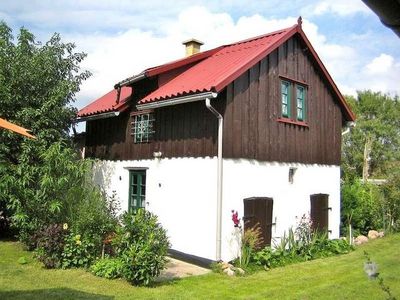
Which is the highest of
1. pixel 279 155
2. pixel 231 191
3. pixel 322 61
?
pixel 322 61

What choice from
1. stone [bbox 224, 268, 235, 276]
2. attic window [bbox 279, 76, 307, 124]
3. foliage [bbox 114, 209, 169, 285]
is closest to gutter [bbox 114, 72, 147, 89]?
attic window [bbox 279, 76, 307, 124]

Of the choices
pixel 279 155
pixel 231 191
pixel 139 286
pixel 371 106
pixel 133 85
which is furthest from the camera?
pixel 371 106

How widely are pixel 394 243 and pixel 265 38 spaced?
8.11m

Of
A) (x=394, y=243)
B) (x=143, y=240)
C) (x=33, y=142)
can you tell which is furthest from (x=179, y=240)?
(x=394, y=243)

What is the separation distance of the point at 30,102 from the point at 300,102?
8275mm

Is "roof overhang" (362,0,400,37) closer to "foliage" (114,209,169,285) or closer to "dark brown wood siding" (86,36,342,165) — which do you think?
"foliage" (114,209,169,285)

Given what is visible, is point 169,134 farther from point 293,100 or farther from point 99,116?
point 293,100

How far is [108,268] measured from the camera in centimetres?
903

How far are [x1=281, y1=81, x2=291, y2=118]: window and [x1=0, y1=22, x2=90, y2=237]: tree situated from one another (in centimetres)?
653

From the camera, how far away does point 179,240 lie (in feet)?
37.0

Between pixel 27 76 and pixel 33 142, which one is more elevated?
pixel 27 76

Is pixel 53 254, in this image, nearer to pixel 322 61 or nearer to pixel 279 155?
pixel 279 155

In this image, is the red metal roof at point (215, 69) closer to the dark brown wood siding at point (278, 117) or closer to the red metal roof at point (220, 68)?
the red metal roof at point (220, 68)

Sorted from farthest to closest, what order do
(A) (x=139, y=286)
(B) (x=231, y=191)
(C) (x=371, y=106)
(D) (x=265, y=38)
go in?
(C) (x=371, y=106) < (D) (x=265, y=38) < (B) (x=231, y=191) < (A) (x=139, y=286)
